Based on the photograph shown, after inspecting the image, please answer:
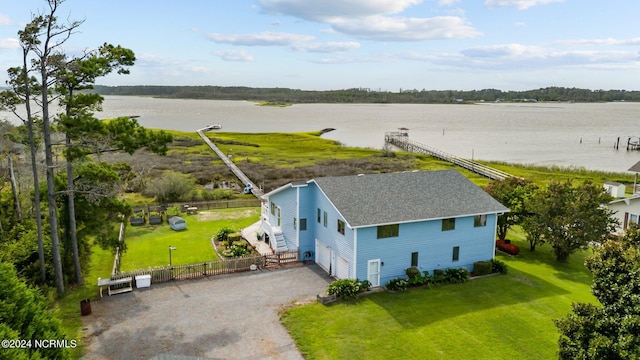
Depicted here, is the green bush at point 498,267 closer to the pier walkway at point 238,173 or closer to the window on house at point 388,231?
the window on house at point 388,231

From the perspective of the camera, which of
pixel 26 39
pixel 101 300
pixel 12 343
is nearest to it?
pixel 12 343

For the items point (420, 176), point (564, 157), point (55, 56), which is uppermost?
point (55, 56)

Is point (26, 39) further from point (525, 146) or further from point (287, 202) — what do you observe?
point (525, 146)

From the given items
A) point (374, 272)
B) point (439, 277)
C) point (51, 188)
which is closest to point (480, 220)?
point (439, 277)

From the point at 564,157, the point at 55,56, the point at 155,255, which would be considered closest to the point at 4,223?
the point at 155,255

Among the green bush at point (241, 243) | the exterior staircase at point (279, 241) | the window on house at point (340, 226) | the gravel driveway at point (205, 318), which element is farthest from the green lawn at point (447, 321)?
the green bush at point (241, 243)

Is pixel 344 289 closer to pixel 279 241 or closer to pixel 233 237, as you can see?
pixel 279 241
